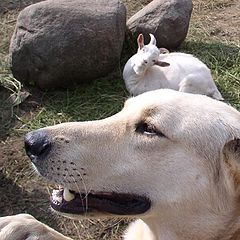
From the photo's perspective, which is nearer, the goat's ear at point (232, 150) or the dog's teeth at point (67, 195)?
the goat's ear at point (232, 150)

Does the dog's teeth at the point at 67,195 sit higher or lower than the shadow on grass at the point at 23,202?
higher

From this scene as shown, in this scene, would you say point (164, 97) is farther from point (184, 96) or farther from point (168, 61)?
point (168, 61)

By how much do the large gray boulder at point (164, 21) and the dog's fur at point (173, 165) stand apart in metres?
3.34

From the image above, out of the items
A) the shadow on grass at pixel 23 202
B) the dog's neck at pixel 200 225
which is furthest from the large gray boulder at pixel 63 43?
the dog's neck at pixel 200 225

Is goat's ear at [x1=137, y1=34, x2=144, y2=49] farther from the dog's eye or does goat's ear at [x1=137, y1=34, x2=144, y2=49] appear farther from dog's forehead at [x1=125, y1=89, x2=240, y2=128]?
the dog's eye

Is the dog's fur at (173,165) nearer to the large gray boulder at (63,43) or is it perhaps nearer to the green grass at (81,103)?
the green grass at (81,103)

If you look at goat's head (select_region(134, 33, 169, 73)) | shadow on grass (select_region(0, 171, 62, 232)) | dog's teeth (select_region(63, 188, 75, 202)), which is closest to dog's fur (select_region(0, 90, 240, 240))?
dog's teeth (select_region(63, 188, 75, 202))

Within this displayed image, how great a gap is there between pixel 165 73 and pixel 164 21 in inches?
28.7

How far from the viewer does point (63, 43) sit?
17.2 feet

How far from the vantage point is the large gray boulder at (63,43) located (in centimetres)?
526

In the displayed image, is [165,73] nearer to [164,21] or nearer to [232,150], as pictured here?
[164,21]

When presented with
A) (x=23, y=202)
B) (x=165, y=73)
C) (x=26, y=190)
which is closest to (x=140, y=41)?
(x=165, y=73)

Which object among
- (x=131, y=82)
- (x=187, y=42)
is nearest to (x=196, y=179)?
(x=131, y=82)

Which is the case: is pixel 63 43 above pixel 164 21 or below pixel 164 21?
above
